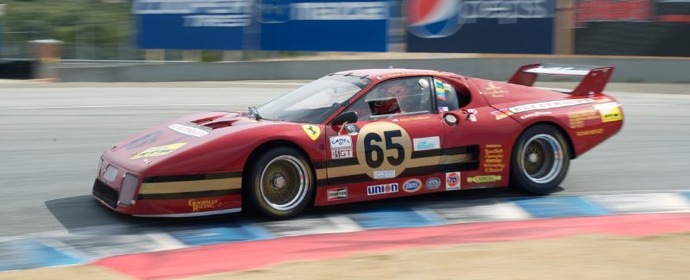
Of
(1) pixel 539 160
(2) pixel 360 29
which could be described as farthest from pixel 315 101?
(2) pixel 360 29

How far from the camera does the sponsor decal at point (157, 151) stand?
277 inches

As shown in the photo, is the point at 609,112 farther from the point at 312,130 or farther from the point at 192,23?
the point at 192,23

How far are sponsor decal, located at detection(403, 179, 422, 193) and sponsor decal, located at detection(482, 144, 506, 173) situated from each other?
0.65 meters

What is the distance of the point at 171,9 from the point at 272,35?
340cm

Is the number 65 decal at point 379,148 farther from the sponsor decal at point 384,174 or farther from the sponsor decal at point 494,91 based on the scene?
the sponsor decal at point 494,91

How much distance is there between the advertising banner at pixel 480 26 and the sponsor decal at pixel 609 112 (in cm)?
1456

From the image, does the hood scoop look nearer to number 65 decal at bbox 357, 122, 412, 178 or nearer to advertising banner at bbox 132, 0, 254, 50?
number 65 decal at bbox 357, 122, 412, 178

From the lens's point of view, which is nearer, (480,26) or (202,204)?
(202,204)

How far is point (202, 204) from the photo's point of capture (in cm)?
700

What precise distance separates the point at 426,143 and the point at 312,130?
1.02 metres

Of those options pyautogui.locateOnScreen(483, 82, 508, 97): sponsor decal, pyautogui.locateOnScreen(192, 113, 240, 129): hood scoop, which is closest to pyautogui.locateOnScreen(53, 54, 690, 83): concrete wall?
pyautogui.locateOnScreen(483, 82, 508, 97): sponsor decal

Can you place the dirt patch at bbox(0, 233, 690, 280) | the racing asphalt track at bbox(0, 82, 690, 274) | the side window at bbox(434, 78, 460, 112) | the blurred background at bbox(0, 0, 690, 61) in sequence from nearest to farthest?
1. the dirt patch at bbox(0, 233, 690, 280)
2. the racing asphalt track at bbox(0, 82, 690, 274)
3. the side window at bbox(434, 78, 460, 112)
4. the blurred background at bbox(0, 0, 690, 61)

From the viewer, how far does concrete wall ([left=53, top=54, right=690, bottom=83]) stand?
22891 millimetres

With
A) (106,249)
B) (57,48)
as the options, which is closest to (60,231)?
(106,249)
